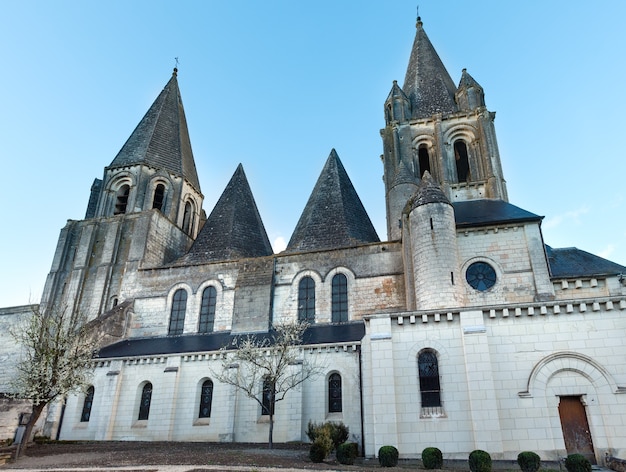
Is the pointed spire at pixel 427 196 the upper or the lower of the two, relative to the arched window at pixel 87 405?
upper

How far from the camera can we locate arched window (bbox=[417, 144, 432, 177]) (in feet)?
95.5

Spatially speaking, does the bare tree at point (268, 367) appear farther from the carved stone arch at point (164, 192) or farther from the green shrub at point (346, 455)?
the carved stone arch at point (164, 192)

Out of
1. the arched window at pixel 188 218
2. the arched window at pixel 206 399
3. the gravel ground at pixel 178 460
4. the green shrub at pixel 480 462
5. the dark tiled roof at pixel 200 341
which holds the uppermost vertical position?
the arched window at pixel 188 218

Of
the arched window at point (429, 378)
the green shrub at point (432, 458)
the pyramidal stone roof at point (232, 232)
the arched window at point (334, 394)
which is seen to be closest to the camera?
the green shrub at point (432, 458)

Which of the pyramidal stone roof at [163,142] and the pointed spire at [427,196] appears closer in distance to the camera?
the pointed spire at [427,196]

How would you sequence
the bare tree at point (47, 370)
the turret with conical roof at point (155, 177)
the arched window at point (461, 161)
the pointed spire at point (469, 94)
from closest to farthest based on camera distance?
1. the bare tree at point (47, 370)
2. the pointed spire at point (469, 94)
3. the arched window at point (461, 161)
4. the turret with conical roof at point (155, 177)

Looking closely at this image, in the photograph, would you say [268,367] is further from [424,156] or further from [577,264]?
[424,156]

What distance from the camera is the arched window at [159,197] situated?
30.7 meters

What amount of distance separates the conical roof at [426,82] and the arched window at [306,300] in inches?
575

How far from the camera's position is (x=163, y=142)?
33094 mm

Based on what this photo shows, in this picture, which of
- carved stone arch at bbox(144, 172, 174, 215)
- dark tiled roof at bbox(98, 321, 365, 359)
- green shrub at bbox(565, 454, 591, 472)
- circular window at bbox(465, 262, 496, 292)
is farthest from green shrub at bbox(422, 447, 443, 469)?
carved stone arch at bbox(144, 172, 174, 215)

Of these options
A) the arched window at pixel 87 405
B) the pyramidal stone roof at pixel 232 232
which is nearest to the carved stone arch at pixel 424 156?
the pyramidal stone roof at pixel 232 232

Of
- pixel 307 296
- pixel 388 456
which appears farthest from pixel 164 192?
pixel 388 456

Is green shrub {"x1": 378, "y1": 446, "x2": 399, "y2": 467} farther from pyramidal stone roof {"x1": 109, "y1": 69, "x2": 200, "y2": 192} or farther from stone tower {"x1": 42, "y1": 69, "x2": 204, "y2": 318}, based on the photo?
pyramidal stone roof {"x1": 109, "y1": 69, "x2": 200, "y2": 192}
